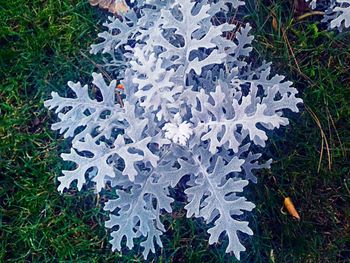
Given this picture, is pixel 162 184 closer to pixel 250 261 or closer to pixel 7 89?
pixel 250 261

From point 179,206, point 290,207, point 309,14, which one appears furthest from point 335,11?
point 179,206

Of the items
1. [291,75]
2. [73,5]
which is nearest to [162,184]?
[291,75]

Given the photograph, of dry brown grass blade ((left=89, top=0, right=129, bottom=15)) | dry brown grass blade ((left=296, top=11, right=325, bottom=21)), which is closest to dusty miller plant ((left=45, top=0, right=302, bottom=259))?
dry brown grass blade ((left=89, top=0, right=129, bottom=15))

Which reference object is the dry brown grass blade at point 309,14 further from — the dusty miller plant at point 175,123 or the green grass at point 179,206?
the dusty miller plant at point 175,123

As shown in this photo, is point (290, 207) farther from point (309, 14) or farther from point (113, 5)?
point (113, 5)

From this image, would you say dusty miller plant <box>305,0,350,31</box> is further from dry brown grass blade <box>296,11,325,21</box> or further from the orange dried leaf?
the orange dried leaf
